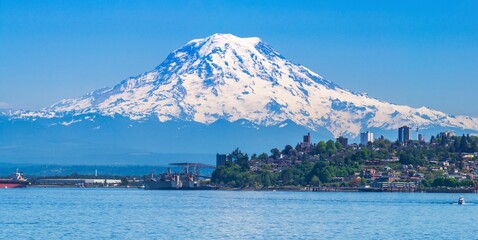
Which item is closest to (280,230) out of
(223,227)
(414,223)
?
(223,227)

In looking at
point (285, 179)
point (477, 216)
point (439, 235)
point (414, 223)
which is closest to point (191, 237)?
point (439, 235)

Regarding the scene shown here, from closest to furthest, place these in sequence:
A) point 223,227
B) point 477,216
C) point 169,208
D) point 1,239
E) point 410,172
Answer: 1. point 1,239
2. point 223,227
3. point 477,216
4. point 169,208
5. point 410,172

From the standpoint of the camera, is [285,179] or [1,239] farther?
[285,179]

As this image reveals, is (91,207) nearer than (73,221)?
No

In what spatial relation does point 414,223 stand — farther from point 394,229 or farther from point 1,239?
point 1,239

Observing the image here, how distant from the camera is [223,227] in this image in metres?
75.6

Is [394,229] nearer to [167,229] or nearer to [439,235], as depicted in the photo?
[439,235]

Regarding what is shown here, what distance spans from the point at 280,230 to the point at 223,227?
4.33 meters

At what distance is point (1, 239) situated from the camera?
64.9 metres

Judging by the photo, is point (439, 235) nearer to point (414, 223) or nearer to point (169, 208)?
point (414, 223)

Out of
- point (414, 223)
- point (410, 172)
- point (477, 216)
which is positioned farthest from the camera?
point (410, 172)

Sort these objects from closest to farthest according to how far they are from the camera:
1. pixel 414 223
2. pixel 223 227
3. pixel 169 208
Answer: pixel 223 227, pixel 414 223, pixel 169 208

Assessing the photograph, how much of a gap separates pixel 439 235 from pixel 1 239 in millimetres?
23256

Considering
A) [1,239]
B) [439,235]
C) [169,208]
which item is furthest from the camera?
[169,208]
